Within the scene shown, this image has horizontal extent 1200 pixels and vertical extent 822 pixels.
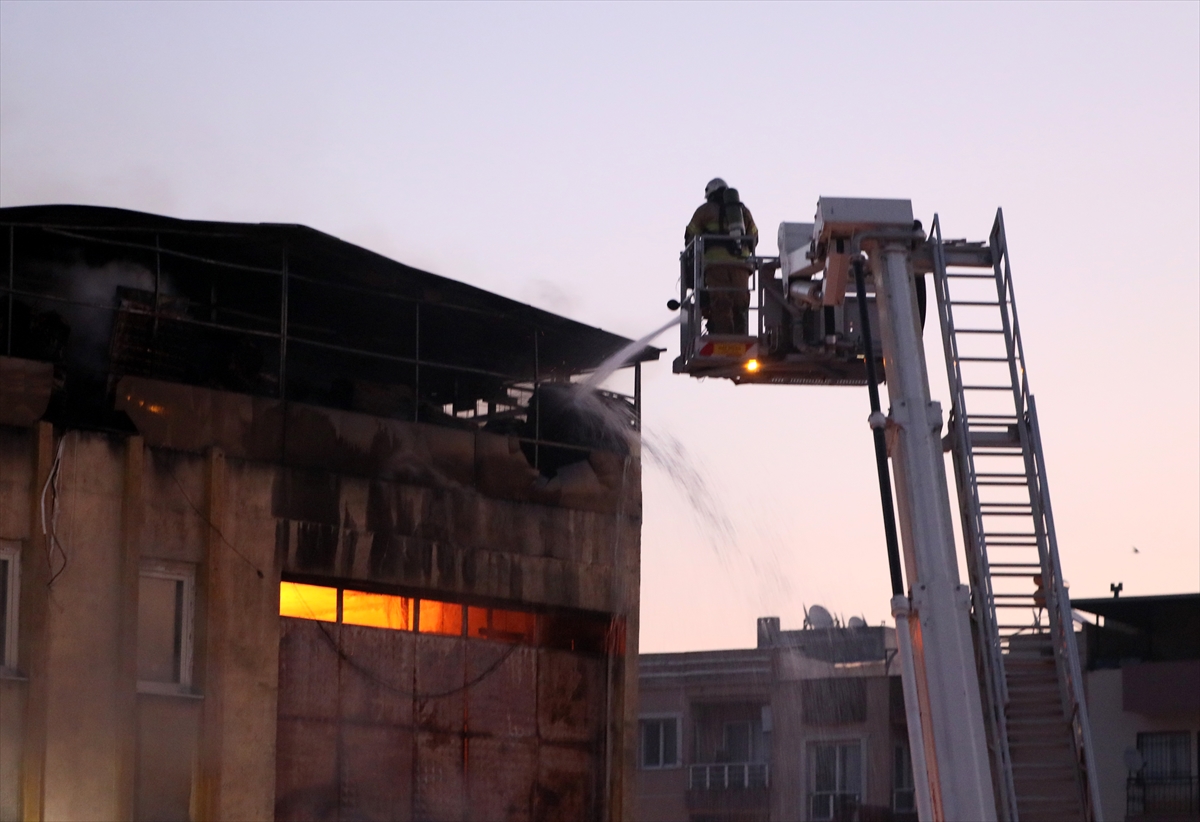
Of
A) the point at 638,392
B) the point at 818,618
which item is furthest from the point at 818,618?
the point at 638,392

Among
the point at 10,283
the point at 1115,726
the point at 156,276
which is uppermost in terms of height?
the point at 156,276

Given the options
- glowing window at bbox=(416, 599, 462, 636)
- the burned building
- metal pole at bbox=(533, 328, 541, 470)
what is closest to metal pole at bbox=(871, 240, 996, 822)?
the burned building

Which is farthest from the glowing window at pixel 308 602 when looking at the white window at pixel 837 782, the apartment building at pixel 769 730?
the white window at pixel 837 782

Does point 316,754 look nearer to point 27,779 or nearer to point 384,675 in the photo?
point 384,675

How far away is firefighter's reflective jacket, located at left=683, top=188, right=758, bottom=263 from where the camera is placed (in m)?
14.4

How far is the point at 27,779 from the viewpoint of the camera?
583 inches

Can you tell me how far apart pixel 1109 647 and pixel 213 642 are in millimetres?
31135

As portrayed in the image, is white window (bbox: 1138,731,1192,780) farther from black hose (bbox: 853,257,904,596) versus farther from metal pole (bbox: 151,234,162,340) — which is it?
black hose (bbox: 853,257,904,596)

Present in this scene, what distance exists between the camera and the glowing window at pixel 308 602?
16.9m

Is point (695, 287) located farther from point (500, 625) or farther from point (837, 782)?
point (837, 782)

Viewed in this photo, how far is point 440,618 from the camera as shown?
17984mm

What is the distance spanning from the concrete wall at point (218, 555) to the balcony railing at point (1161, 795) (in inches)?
1028

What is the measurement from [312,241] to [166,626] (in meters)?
3.92

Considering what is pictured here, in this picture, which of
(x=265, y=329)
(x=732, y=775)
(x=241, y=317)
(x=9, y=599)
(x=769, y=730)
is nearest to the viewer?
(x=9, y=599)
